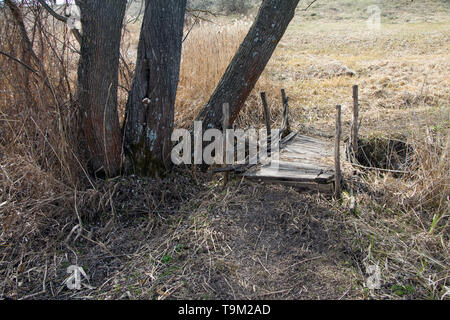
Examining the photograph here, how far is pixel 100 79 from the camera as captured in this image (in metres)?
2.82

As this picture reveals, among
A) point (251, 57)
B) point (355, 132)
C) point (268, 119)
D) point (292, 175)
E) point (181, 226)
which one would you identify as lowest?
point (181, 226)

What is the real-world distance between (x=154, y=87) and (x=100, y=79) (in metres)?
0.44

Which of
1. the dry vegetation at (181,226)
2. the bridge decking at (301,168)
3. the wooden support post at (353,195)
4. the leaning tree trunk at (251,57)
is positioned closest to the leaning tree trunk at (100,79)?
the dry vegetation at (181,226)

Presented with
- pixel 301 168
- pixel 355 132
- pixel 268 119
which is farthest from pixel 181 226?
pixel 355 132

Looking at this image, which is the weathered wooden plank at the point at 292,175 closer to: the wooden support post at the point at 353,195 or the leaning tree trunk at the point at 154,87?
the wooden support post at the point at 353,195

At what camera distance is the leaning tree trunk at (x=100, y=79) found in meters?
2.70

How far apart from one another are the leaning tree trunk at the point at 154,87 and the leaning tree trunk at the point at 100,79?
0.55 feet

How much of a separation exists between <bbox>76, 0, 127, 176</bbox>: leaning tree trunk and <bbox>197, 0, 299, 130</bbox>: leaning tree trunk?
0.91 m

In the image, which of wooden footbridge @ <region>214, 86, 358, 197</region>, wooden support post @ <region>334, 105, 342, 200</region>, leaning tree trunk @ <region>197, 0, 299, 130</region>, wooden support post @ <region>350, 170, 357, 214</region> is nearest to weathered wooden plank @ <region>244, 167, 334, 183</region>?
wooden footbridge @ <region>214, 86, 358, 197</region>

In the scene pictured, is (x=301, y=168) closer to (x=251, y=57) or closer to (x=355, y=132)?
(x=355, y=132)

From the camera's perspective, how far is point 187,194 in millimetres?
3201

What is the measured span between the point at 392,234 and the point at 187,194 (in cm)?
168

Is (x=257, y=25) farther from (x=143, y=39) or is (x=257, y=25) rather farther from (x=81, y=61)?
(x=81, y=61)

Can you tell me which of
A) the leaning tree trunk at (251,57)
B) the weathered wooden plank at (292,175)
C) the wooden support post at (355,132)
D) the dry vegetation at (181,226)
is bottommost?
the dry vegetation at (181,226)
